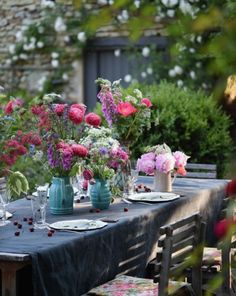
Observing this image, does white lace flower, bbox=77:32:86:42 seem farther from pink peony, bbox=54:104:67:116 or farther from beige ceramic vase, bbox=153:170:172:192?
pink peony, bbox=54:104:67:116

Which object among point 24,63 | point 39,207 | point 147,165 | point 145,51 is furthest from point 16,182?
point 24,63

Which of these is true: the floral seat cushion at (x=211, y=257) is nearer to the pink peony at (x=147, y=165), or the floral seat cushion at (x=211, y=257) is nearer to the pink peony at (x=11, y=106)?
the pink peony at (x=147, y=165)

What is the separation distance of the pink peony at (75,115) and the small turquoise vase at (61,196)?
1.00ft

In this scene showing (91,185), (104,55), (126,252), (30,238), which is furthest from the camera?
(104,55)

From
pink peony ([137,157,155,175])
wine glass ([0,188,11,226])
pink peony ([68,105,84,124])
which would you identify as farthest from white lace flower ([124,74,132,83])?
wine glass ([0,188,11,226])

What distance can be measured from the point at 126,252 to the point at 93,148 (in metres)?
0.59

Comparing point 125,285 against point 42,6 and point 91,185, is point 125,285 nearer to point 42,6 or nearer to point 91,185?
point 91,185

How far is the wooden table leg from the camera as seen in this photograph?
2.77 m

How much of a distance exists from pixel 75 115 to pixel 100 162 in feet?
1.02

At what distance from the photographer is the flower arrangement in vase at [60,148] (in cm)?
351

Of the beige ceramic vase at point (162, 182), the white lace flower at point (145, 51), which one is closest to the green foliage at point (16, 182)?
the beige ceramic vase at point (162, 182)

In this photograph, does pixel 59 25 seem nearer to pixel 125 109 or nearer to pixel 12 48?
pixel 12 48

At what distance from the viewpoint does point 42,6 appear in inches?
398

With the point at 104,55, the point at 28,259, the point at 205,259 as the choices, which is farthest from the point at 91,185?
the point at 104,55
